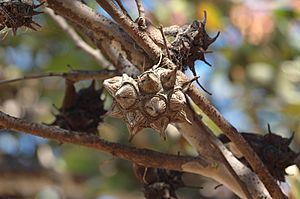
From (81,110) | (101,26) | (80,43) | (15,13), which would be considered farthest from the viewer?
(80,43)

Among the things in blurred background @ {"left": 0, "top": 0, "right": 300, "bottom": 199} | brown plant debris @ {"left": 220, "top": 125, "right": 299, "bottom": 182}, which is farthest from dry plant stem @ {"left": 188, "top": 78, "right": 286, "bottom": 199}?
blurred background @ {"left": 0, "top": 0, "right": 300, "bottom": 199}

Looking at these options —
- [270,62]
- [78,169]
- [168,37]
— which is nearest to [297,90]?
[270,62]

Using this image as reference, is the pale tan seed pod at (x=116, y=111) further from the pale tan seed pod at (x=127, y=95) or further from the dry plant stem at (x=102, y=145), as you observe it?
the dry plant stem at (x=102, y=145)

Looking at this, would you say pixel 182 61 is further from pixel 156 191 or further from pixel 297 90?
pixel 297 90

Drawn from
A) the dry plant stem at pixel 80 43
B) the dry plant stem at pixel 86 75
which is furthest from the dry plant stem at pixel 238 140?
the dry plant stem at pixel 80 43

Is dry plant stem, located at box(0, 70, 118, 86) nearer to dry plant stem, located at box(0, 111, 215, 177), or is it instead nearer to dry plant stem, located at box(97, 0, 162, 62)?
dry plant stem, located at box(0, 111, 215, 177)

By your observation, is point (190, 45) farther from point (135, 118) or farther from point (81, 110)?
point (81, 110)

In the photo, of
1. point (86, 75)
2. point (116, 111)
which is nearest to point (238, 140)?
point (116, 111)
